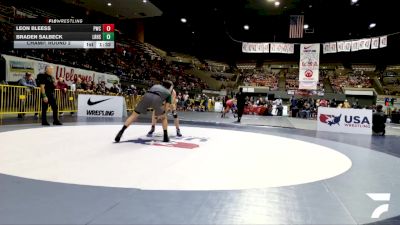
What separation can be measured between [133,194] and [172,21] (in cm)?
3183

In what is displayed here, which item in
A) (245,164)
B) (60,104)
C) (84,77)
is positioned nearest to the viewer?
(245,164)

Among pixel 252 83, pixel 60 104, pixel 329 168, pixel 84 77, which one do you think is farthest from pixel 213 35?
pixel 329 168

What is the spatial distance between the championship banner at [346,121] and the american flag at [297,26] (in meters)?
6.80

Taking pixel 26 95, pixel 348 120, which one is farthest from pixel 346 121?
pixel 26 95

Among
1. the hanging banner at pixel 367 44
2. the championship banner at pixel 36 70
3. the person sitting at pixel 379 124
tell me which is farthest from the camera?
the hanging banner at pixel 367 44

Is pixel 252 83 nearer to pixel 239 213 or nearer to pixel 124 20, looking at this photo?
pixel 124 20

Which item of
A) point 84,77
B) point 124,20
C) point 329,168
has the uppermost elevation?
point 124,20

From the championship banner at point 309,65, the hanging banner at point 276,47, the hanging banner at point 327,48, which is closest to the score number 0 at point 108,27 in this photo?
the championship banner at point 309,65

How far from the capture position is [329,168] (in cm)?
403

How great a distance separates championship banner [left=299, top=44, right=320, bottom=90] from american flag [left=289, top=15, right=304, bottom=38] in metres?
0.91

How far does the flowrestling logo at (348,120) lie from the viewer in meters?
10.4

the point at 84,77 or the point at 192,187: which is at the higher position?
the point at 84,77

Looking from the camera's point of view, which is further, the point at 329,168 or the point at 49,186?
the point at 329,168
